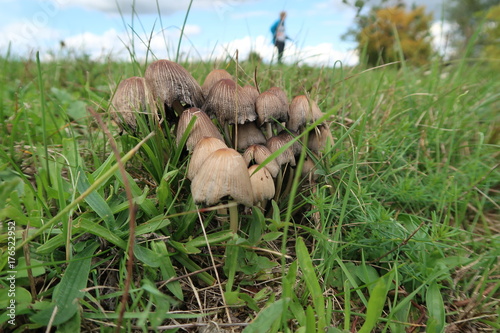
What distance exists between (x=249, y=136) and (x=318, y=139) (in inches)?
13.4

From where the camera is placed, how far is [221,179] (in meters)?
1.04

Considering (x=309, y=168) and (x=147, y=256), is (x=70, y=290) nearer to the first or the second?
(x=147, y=256)

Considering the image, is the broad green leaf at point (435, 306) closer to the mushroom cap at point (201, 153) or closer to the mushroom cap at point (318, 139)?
the mushroom cap at point (318, 139)

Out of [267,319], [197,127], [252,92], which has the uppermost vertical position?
[252,92]

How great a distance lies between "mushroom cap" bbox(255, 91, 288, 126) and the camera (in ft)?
4.42

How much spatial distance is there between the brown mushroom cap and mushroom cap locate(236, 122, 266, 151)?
0.43m

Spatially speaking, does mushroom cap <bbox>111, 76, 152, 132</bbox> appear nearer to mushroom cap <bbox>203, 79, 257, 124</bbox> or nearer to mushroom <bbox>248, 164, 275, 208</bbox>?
mushroom cap <bbox>203, 79, 257, 124</bbox>

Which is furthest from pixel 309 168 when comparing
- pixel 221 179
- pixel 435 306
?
pixel 435 306

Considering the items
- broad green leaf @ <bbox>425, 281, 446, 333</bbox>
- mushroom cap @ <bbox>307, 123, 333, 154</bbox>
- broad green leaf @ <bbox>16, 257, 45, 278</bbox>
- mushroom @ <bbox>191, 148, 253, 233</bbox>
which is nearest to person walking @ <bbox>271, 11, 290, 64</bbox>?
mushroom cap @ <bbox>307, 123, 333, 154</bbox>

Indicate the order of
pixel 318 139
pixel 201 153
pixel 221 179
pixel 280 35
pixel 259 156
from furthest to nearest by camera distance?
pixel 280 35, pixel 318 139, pixel 259 156, pixel 201 153, pixel 221 179

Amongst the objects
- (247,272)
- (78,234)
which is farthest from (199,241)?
(78,234)

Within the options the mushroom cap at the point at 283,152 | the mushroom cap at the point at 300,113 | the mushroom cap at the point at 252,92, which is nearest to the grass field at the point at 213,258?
the mushroom cap at the point at 283,152

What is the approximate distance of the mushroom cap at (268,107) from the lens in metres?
1.35

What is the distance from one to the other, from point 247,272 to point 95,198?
616 millimetres
